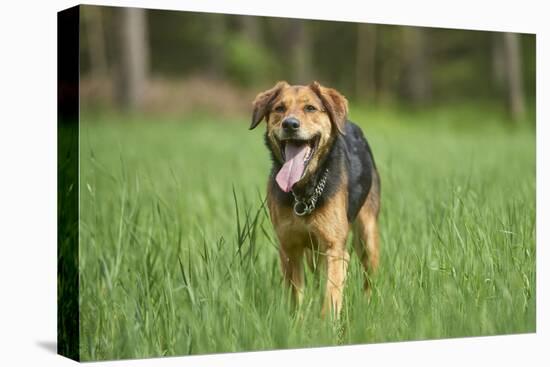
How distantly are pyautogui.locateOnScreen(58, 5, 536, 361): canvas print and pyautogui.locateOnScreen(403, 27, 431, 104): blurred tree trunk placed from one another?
0.8 inches

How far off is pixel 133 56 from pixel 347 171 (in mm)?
9124

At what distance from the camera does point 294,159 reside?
639cm

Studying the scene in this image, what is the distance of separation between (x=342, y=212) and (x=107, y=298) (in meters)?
1.79

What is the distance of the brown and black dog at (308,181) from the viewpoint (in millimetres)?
6352

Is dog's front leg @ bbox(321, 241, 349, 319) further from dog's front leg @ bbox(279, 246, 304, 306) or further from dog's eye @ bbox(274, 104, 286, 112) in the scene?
dog's eye @ bbox(274, 104, 286, 112)

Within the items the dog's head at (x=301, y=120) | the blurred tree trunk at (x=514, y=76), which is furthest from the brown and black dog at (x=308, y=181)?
the blurred tree trunk at (x=514, y=76)

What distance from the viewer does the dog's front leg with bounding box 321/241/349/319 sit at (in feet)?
20.8

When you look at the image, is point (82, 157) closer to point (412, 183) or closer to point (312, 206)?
point (312, 206)

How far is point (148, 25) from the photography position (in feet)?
53.7

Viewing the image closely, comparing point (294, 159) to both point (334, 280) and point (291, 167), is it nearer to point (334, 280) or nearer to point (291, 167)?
point (291, 167)

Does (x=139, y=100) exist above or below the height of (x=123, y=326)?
above

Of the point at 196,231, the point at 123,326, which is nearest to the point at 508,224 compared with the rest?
the point at 196,231

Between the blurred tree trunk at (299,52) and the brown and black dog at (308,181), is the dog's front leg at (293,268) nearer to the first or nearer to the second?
the brown and black dog at (308,181)

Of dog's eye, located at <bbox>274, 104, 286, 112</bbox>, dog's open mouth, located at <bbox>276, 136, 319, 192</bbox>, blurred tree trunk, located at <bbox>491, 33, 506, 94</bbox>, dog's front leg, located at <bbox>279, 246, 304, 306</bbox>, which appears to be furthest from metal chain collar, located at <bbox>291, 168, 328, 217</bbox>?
blurred tree trunk, located at <bbox>491, 33, 506, 94</bbox>
